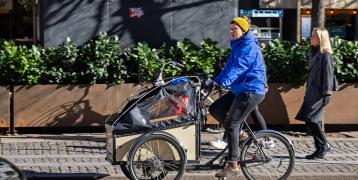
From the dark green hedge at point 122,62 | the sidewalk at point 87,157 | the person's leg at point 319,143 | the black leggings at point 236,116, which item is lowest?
the sidewalk at point 87,157

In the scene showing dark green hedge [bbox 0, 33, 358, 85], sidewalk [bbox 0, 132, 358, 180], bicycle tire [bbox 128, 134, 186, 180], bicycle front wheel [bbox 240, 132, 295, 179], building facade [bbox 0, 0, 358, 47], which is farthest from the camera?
building facade [bbox 0, 0, 358, 47]

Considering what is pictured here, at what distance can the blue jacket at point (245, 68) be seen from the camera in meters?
7.67

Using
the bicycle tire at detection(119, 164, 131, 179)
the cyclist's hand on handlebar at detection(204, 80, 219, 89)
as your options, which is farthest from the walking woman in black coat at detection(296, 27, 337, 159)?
the bicycle tire at detection(119, 164, 131, 179)

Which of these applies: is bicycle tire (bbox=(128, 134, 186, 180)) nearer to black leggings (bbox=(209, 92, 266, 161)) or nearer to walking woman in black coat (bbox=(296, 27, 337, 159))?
black leggings (bbox=(209, 92, 266, 161))

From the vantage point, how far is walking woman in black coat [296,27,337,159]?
958 cm

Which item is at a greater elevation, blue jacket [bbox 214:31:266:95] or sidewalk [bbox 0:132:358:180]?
blue jacket [bbox 214:31:266:95]

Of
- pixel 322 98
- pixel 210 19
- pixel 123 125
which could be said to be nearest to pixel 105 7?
pixel 210 19

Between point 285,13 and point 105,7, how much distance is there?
4978 mm

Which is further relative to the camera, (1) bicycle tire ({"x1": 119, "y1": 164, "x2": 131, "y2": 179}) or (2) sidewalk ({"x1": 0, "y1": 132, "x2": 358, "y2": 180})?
(2) sidewalk ({"x1": 0, "y1": 132, "x2": 358, "y2": 180})

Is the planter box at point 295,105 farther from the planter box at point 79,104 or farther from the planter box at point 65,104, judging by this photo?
the planter box at point 65,104

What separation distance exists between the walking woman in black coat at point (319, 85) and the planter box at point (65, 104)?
119 inches

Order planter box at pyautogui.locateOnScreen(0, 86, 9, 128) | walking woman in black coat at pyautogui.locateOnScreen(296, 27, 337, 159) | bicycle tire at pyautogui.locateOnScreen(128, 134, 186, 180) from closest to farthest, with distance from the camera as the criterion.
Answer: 1. bicycle tire at pyautogui.locateOnScreen(128, 134, 186, 180)
2. walking woman in black coat at pyautogui.locateOnScreen(296, 27, 337, 159)
3. planter box at pyautogui.locateOnScreen(0, 86, 9, 128)

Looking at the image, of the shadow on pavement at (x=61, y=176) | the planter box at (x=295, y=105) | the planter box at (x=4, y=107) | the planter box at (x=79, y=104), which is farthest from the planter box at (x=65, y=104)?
the shadow on pavement at (x=61, y=176)

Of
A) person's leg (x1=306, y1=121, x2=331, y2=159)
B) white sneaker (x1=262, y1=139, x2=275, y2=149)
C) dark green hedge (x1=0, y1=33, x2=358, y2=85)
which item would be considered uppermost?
dark green hedge (x1=0, y1=33, x2=358, y2=85)
